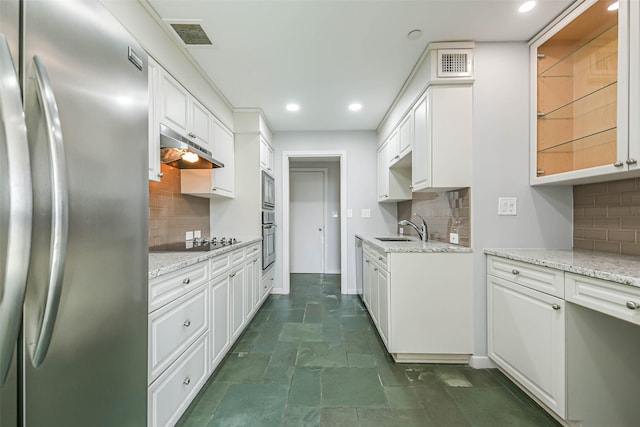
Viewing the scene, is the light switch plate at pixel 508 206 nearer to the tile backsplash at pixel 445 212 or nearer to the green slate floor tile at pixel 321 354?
the tile backsplash at pixel 445 212

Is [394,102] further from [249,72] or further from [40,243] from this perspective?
[40,243]

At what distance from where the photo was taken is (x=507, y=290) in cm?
174

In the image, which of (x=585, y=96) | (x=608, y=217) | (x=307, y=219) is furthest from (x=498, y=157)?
(x=307, y=219)

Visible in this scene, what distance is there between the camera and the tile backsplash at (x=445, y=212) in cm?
208

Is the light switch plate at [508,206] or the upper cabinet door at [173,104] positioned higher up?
the upper cabinet door at [173,104]

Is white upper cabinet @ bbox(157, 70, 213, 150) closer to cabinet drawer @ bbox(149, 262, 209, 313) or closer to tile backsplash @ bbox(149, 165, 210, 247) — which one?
tile backsplash @ bbox(149, 165, 210, 247)

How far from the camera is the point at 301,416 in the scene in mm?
1506

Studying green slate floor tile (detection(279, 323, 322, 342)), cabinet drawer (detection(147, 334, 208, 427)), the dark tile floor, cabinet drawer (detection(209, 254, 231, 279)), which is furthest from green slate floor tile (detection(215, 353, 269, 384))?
cabinet drawer (detection(209, 254, 231, 279))

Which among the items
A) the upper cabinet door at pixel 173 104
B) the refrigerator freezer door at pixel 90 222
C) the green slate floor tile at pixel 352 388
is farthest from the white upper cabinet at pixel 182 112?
the green slate floor tile at pixel 352 388

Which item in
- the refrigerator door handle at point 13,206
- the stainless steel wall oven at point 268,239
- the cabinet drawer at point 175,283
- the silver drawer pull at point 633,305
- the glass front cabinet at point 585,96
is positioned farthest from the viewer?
the stainless steel wall oven at point 268,239

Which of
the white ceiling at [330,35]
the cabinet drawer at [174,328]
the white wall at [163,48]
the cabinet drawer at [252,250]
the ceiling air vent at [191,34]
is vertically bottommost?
the cabinet drawer at [174,328]

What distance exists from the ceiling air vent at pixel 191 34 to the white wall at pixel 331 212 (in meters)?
3.09

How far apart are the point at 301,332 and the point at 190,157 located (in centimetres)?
191

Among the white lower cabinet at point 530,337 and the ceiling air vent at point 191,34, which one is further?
the ceiling air vent at point 191,34
